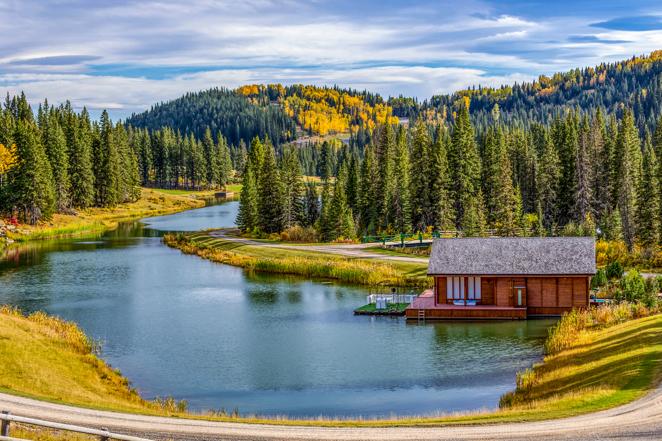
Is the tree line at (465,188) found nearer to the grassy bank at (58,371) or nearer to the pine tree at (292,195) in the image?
the pine tree at (292,195)

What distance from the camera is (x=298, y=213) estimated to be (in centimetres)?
9925

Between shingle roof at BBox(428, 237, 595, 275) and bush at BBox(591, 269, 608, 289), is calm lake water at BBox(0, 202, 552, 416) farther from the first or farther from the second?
bush at BBox(591, 269, 608, 289)

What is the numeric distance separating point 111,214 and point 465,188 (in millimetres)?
68290

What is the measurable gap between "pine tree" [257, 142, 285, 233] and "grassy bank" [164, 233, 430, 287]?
758cm

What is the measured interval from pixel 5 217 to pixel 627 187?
3206 inches

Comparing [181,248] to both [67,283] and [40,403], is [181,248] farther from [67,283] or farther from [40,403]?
[40,403]

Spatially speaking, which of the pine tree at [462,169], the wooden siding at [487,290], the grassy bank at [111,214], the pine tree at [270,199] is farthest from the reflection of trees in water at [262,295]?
the grassy bank at [111,214]

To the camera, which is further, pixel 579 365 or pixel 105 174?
pixel 105 174

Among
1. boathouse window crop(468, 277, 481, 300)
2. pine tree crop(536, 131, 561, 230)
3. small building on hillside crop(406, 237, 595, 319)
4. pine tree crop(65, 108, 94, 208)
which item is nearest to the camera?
small building on hillside crop(406, 237, 595, 319)

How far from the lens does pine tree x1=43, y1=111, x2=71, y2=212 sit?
118500mm

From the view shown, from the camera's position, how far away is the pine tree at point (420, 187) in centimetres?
9050

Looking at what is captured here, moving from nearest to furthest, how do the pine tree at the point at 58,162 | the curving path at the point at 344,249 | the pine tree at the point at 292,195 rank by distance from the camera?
the curving path at the point at 344,249 < the pine tree at the point at 292,195 < the pine tree at the point at 58,162

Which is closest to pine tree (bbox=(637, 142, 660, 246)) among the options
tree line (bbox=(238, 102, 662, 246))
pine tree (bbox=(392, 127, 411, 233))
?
tree line (bbox=(238, 102, 662, 246))

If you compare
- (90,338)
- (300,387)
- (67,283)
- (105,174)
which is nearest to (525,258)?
(300,387)
